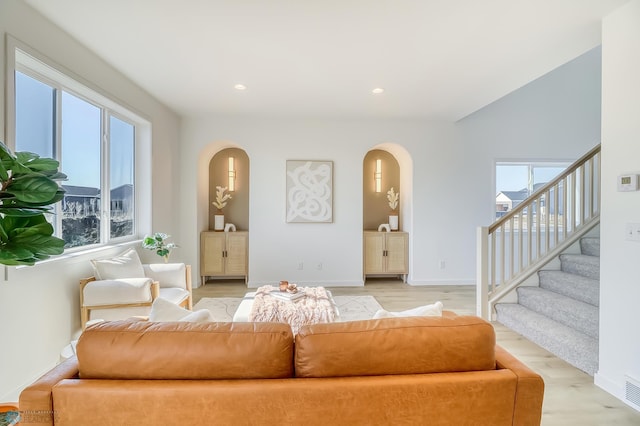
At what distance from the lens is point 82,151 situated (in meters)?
3.12

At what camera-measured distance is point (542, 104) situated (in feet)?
17.8

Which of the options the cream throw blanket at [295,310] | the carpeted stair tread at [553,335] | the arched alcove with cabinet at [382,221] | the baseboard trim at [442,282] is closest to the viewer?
the carpeted stair tread at [553,335]

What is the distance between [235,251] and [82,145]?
2.65 meters

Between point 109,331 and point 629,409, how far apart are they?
3.01m

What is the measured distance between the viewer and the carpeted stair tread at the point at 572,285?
3.15 meters

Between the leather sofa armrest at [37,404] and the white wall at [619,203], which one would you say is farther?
the white wall at [619,203]

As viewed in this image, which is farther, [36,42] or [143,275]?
[143,275]

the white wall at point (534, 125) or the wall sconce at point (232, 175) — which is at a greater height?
the white wall at point (534, 125)

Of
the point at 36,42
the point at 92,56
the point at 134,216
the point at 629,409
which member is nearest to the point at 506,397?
the point at 629,409

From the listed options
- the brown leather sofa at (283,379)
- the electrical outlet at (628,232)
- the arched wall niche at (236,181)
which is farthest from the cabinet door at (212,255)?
the electrical outlet at (628,232)

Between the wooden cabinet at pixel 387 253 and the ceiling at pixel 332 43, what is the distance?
2.25 meters

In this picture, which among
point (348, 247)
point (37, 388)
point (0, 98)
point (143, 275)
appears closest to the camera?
point (37, 388)

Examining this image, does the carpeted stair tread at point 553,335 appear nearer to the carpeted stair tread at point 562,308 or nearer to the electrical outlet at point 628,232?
the carpeted stair tread at point 562,308

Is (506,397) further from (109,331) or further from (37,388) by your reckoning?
(37,388)
